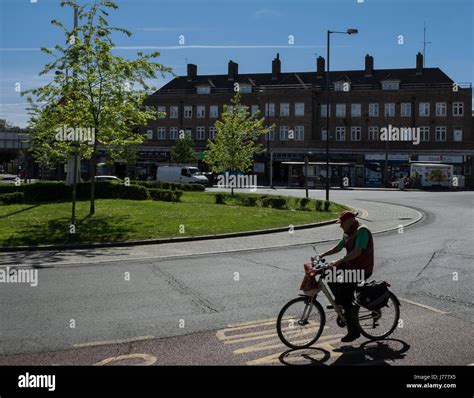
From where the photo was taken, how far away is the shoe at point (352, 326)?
6691 mm

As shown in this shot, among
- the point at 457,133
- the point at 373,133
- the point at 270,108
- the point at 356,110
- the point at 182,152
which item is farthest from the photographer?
the point at 270,108

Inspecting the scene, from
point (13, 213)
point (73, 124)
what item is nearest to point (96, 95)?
point (73, 124)

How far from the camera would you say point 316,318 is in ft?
22.0

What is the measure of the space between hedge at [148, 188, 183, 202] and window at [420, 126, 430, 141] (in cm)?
4449

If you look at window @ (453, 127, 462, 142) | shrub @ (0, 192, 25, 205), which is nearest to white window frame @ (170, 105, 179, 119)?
window @ (453, 127, 462, 142)

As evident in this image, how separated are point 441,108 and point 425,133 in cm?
348

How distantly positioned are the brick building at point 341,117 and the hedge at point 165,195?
31953 millimetres

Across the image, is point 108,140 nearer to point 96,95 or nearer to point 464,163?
point 96,95

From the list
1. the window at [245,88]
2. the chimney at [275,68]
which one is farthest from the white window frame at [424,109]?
the window at [245,88]

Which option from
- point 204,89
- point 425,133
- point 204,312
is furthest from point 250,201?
point 204,89

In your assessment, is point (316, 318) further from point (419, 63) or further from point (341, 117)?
point (419, 63)
